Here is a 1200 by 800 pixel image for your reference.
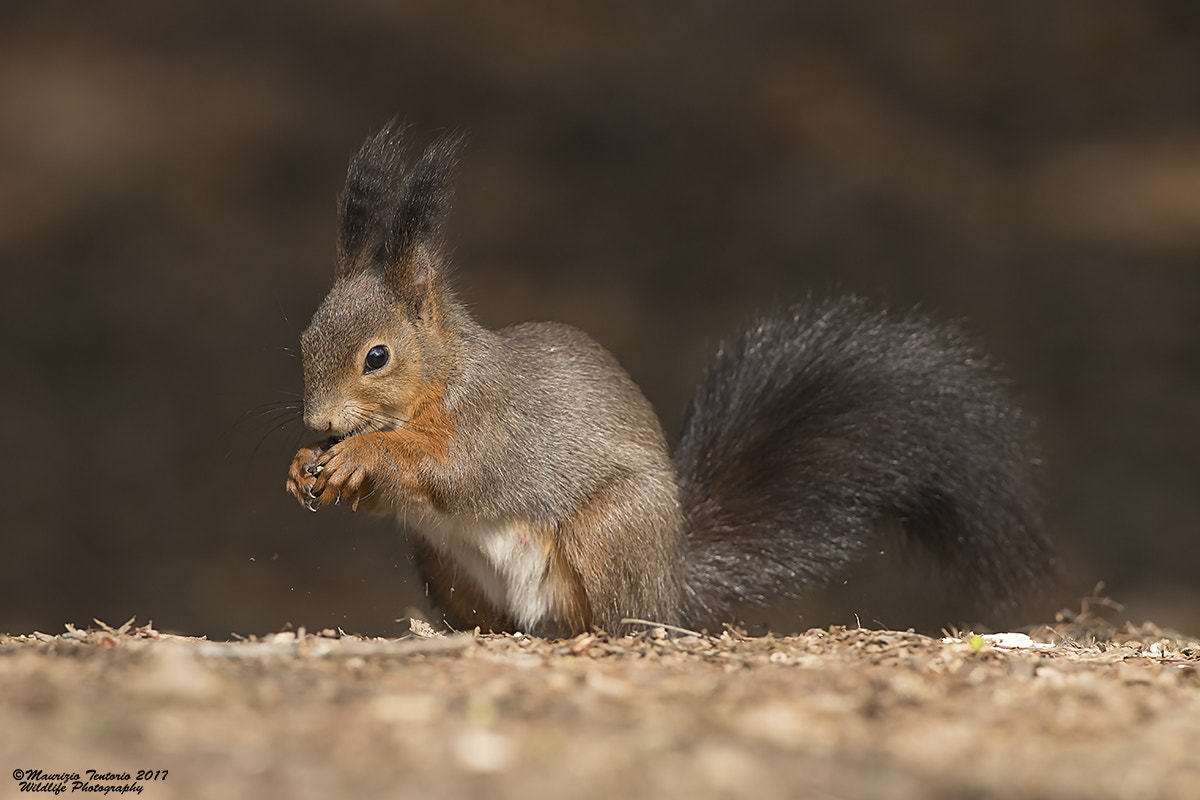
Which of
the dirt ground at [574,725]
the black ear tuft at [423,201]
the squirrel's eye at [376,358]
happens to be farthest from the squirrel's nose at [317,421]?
the dirt ground at [574,725]

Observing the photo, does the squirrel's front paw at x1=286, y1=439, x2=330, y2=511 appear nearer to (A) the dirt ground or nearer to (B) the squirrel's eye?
(B) the squirrel's eye

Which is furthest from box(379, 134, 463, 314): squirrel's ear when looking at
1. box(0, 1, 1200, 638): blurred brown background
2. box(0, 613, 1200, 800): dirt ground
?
box(0, 1, 1200, 638): blurred brown background

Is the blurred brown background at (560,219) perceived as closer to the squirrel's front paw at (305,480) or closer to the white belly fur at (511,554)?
the white belly fur at (511,554)

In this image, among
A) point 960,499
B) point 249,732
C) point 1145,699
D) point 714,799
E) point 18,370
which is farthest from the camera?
point 18,370

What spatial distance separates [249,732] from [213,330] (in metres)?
7.31

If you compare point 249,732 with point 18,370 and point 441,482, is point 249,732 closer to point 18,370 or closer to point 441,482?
point 441,482

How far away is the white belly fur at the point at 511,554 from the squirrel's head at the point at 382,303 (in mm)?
342

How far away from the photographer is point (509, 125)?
9977 millimetres

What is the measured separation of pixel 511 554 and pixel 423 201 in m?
1.01

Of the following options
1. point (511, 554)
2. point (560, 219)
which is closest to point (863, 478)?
point (511, 554)

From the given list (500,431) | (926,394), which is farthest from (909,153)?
(500,431)

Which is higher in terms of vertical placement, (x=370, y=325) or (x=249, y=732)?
(x=370, y=325)

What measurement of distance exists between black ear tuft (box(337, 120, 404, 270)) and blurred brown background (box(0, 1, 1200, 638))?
3680mm

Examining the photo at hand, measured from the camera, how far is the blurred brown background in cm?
765
